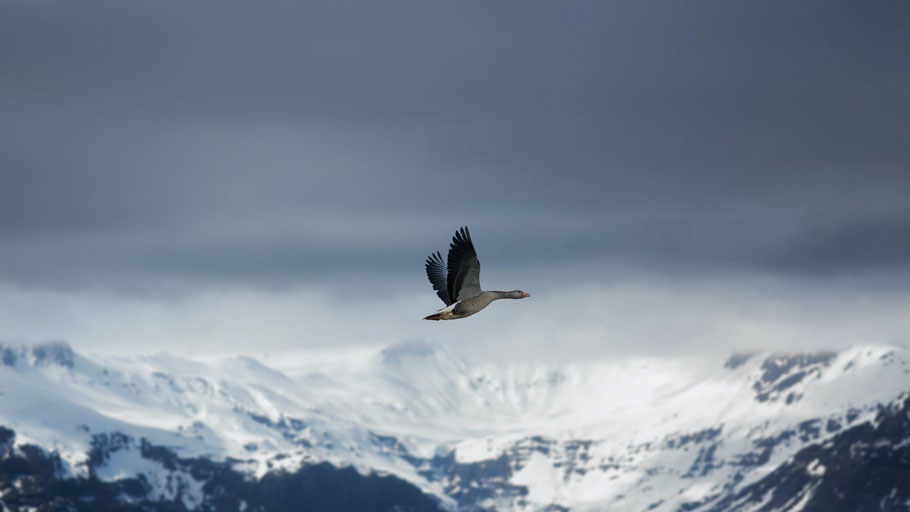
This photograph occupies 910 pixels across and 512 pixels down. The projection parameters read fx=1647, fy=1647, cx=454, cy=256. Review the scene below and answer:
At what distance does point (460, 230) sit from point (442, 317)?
417 inches

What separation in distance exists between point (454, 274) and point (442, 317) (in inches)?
232

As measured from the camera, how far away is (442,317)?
19062cm

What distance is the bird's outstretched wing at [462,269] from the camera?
19325cm

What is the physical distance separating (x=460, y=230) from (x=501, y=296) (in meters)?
9.22

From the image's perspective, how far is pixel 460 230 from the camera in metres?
193

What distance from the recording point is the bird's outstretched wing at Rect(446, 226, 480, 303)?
193 metres

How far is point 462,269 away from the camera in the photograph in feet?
636

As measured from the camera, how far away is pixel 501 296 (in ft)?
637

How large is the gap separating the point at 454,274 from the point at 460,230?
5235 mm

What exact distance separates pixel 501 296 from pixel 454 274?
6153 mm
